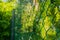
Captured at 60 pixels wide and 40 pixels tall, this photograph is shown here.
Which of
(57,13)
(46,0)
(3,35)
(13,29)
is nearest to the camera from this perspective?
(57,13)

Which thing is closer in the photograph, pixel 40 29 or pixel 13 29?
pixel 40 29

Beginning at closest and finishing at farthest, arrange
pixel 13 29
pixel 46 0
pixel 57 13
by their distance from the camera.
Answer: pixel 57 13
pixel 46 0
pixel 13 29

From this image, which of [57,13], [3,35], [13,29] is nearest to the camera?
[57,13]

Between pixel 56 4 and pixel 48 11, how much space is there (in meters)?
0.06

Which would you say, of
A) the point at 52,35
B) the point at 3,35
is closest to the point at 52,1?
the point at 52,35

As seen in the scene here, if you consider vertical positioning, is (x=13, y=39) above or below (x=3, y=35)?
above

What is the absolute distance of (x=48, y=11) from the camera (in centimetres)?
101

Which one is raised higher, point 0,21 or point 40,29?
point 40,29

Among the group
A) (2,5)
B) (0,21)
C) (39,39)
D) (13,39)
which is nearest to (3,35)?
(0,21)

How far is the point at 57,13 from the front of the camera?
0.96m

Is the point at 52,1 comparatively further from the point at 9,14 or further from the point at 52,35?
the point at 9,14

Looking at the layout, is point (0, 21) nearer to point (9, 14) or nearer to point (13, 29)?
point (9, 14)

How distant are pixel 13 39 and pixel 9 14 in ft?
4.08

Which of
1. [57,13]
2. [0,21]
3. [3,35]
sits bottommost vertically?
[3,35]
